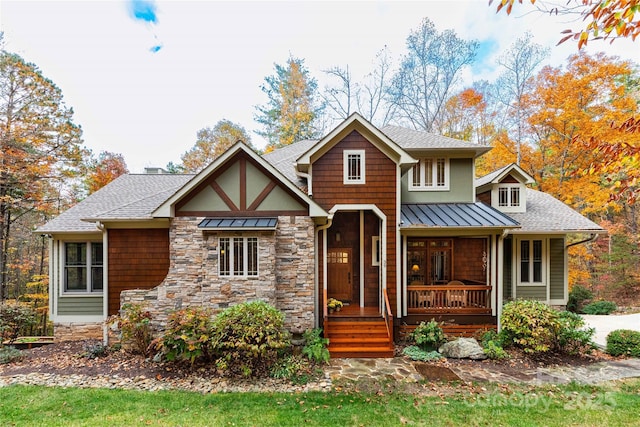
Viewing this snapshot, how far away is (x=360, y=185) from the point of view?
8.61 metres

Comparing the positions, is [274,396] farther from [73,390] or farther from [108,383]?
[73,390]

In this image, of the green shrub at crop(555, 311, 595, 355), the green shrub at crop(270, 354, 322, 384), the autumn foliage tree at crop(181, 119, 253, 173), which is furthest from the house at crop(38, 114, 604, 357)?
the autumn foliage tree at crop(181, 119, 253, 173)

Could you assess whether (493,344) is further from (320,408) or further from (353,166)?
(353,166)

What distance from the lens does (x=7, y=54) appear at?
1232cm

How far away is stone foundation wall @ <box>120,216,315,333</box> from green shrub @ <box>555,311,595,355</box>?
6.85m

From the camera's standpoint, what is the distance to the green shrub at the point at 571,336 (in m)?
7.31

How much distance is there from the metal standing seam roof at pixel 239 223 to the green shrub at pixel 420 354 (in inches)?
200

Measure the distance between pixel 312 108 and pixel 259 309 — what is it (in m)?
16.2

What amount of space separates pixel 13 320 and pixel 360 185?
13.5 m

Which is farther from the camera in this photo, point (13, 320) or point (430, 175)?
point (430, 175)

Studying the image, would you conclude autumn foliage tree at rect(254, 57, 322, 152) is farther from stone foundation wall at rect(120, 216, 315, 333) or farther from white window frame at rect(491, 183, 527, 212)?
stone foundation wall at rect(120, 216, 315, 333)

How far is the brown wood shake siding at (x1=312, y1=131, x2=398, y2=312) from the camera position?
858 cm

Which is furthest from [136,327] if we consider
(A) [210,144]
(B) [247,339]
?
(A) [210,144]

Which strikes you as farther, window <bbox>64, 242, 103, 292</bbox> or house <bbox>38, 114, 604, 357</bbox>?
window <bbox>64, 242, 103, 292</bbox>
